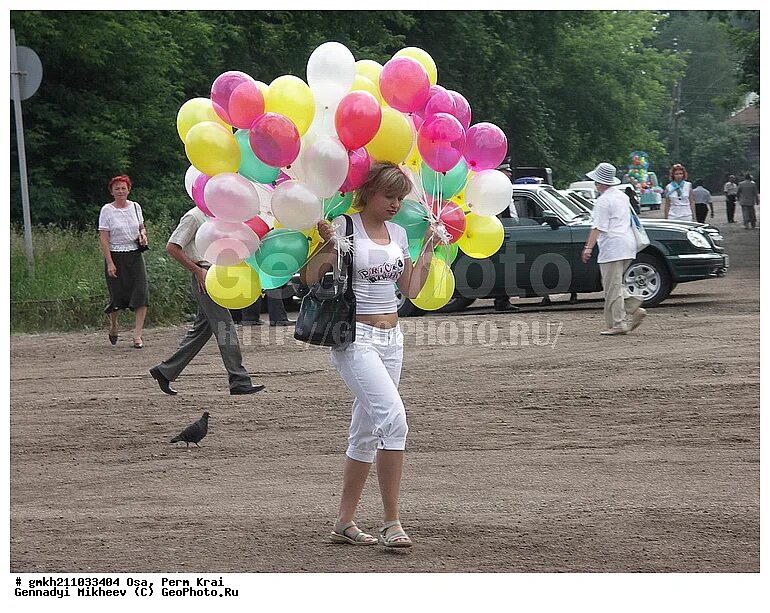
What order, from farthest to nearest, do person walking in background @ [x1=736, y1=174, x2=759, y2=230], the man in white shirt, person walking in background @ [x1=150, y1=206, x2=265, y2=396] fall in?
person walking in background @ [x1=736, y1=174, x2=759, y2=230] < the man in white shirt < person walking in background @ [x1=150, y1=206, x2=265, y2=396]

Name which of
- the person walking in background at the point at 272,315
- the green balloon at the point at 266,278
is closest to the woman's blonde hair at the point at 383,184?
the green balloon at the point at 266,278

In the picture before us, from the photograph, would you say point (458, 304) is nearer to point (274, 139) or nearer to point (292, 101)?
point (292, 101)

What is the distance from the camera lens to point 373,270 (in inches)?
223

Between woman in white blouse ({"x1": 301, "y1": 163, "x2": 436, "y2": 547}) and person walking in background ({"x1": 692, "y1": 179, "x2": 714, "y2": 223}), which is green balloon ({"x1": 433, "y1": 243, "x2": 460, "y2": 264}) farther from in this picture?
person walking in background ({"x1": 692, "y1": 179, "x2": 714, "y2": 223})

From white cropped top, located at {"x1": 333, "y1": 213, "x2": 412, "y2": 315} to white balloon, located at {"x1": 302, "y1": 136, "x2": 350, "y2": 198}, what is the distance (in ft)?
0.63

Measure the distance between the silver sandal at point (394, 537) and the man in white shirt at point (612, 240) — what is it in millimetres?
7818

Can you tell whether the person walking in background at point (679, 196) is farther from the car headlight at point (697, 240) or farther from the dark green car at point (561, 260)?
the car headlight at point (697, 240)

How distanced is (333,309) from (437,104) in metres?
1.23

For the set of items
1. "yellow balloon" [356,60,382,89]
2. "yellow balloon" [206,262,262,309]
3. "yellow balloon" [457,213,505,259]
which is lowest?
"yellow balloon" [206,262,262,309]

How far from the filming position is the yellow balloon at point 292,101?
560 centimetres

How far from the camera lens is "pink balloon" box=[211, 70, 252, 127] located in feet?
18.5

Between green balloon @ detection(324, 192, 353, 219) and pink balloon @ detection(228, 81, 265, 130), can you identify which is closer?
pink balloon @ detection(228, 81, 265, 130)

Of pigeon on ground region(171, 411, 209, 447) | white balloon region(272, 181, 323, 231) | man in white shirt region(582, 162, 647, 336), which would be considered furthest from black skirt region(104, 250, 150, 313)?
white balloon region(272, 181, 323, 231)
